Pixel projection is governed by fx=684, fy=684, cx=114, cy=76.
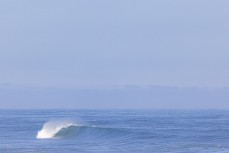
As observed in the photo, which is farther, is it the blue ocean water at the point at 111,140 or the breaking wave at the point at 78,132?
the breaking wave at the point at 78,132

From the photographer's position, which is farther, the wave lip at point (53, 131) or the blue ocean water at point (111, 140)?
the wave lip at point (53, 131)

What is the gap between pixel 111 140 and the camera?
42812mm

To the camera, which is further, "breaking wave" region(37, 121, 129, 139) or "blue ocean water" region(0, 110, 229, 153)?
"breaking wave" region(37, 121, 129, 139)

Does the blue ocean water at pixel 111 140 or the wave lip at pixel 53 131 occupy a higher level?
the wave lip at pixel 53 131

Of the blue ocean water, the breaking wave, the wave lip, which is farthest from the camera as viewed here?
the wave lip

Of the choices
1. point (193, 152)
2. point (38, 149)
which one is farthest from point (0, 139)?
point (193, 152)

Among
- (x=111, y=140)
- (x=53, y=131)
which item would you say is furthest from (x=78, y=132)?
(x=111, y=140)

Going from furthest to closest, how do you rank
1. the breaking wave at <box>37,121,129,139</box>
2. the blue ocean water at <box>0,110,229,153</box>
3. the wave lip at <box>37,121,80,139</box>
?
the wave lip at <box>37,121,80,139</box> < the breaking wave at <box>37,121,129,139</box> < the blue ocean water at <box>0,110,229,153</box>

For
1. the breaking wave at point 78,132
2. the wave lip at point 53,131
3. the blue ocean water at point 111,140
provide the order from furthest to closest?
the wave lip at point 53,131 → the breaking wave at point 78,132 → the blue ocean water at point 111,140

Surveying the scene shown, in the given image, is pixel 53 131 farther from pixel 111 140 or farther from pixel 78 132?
pixel 111 140

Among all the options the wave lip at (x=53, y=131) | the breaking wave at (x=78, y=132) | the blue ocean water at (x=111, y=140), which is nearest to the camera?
the blue ocean water at (x=111, y=140)

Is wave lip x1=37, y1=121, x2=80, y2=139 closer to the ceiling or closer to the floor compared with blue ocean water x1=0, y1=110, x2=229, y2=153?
closer to the ceiling

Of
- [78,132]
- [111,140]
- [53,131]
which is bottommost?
[111,140]

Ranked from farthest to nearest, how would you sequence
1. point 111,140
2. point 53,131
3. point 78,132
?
1. point 53,131
2. point 78,132
3. point 111,140
